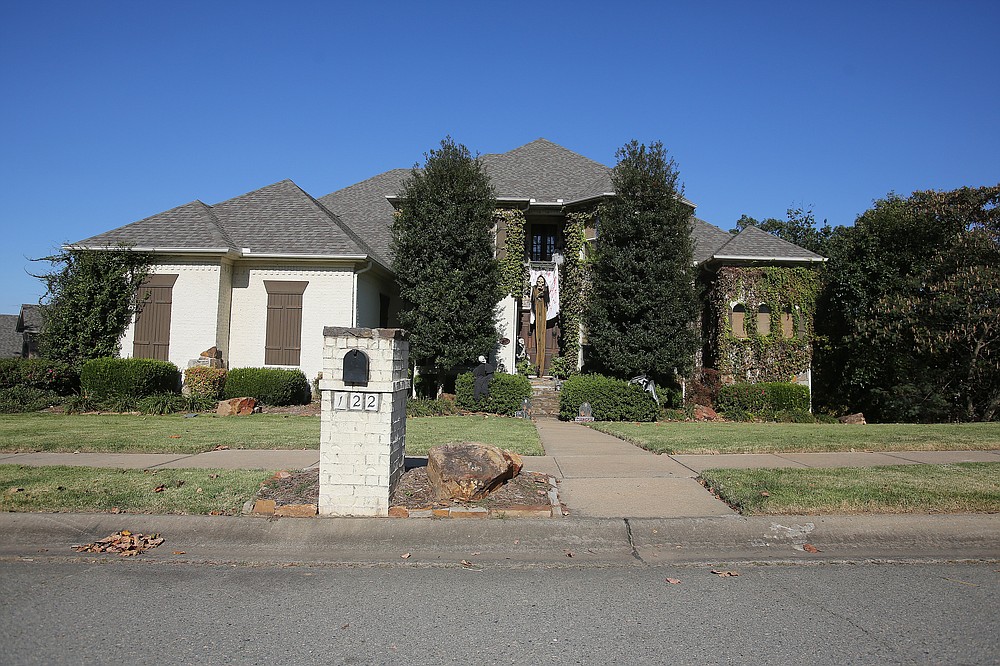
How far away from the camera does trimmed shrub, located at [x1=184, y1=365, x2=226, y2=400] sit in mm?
17172

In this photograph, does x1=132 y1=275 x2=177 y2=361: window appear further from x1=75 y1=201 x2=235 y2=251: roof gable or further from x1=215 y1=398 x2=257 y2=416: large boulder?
x1=215 y1=398 x2=257 y2=416: large boulder

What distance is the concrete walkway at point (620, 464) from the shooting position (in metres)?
6.20

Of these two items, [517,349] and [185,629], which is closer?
[185,629]

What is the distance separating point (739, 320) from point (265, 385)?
1421cm

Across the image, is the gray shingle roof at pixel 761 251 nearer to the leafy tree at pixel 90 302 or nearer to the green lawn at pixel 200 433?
the green lawn at pixel 200 433

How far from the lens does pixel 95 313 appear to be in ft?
58.2

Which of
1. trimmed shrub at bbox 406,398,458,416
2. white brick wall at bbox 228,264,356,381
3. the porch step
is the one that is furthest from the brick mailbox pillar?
white brick wall at bbox 228,264,356,381

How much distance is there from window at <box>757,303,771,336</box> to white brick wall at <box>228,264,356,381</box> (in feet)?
40.9

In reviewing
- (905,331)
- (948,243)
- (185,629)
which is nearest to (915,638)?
(185,629)

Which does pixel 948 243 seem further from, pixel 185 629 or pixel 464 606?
pixel 185 629

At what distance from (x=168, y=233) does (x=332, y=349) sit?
50.5 feet

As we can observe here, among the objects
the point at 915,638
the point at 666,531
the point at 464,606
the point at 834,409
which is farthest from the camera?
the point at 834,409

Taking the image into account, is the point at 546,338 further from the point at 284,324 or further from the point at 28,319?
the point at 28,319

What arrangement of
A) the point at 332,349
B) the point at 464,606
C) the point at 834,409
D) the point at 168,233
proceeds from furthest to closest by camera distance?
the point at 834,409, the point at 168,233, the point at 332,349, the point at 464,606
